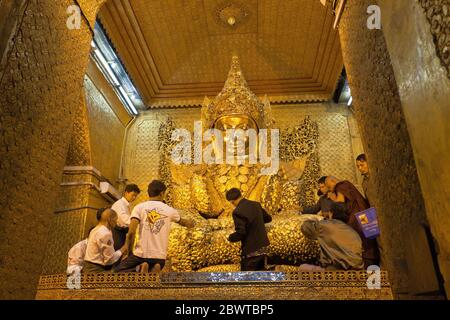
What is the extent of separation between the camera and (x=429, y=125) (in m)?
1.22

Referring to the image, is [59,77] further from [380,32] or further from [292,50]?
[292,50]

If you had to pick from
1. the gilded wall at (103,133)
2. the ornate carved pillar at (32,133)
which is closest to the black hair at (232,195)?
the ornate carved pillar at (32,133)

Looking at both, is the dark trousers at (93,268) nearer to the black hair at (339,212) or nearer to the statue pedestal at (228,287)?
the statue pedestal at (228,287)

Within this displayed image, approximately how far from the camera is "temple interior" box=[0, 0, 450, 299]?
57.8 inches

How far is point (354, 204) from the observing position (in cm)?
339

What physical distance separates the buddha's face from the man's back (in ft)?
7.38

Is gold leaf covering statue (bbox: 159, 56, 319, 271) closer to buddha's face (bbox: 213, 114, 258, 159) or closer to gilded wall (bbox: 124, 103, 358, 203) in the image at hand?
buddha's face (bbox: 213, 114, 258, 159)

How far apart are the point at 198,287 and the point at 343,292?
1.07 metres

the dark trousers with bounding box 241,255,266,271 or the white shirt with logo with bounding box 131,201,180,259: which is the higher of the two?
the white shirt with logo with bounding box 131,201,180,259

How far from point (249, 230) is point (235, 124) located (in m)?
2.62

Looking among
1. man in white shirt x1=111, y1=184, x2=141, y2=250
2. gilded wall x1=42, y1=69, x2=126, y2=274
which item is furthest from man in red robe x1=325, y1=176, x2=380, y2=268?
gilded wall x1=42, y1=69, x2=126, y2=274

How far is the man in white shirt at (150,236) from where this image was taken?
2.98m

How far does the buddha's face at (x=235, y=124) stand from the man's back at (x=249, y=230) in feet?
7.38
